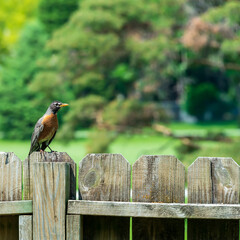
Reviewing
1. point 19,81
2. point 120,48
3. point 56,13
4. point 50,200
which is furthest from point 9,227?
point 56,13

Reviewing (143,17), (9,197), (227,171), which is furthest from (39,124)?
(143,17)

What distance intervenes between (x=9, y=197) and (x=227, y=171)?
107 centimetres

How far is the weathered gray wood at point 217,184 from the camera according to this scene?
Result: 276 cm

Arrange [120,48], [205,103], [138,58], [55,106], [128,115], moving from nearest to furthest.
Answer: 1. [55,106]
2. [128,115]
3. [138,58]
4. [120,48]
5. [205,103]

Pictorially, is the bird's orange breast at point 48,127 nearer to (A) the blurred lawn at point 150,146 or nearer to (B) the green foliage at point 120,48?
(A) the blurred lawn at point 150,146

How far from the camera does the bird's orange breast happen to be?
3.42 metres

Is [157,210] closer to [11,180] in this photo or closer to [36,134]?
[11,180]

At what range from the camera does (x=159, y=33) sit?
20266 millimetres

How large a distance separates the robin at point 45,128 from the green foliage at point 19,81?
18650 mm

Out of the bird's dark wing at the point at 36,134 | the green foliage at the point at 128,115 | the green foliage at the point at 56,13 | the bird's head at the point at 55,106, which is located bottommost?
the bird's dark wing at the point at 36,134

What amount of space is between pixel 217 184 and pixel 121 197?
1.52ft

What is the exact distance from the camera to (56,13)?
43.3 m

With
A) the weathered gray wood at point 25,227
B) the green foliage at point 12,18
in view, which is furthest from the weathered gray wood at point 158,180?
the green foliage at point 12,18

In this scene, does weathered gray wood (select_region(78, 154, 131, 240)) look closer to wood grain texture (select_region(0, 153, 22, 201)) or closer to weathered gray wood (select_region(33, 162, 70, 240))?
weathered gray wood (select_region(33, 162, 70, 240))
